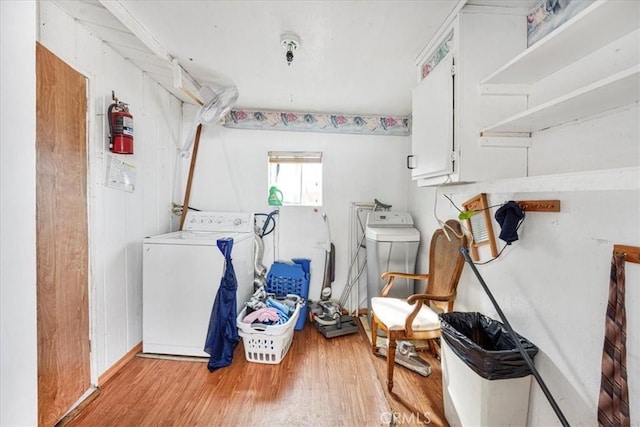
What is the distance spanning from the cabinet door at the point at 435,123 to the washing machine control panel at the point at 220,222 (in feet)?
5.41

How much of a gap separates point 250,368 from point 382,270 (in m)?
1.35

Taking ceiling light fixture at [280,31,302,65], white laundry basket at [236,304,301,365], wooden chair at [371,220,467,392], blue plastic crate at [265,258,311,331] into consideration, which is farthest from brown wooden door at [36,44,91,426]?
wooden chair at [371,220,467,392]

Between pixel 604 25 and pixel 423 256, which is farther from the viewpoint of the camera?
pixel 423 256

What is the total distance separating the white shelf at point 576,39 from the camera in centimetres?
80

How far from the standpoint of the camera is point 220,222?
2.59 m

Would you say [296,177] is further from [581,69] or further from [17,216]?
[17,216]

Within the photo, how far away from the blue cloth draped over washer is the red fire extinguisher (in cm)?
89

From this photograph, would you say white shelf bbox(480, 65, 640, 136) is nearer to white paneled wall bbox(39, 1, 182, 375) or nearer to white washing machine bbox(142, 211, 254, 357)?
white washing machine bbox(142, 211, 254, 357)

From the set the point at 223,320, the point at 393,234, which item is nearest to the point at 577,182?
the point at 393,234

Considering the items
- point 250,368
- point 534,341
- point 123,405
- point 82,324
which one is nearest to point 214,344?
point 250,368

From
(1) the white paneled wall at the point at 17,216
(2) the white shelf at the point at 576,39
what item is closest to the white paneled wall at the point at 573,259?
(2) the white shelf at the point at 576,39

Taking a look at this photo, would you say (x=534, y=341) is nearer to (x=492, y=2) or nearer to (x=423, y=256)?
(x=423, y=256)

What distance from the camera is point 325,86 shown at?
222 centimetres

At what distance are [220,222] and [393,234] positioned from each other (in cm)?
169
